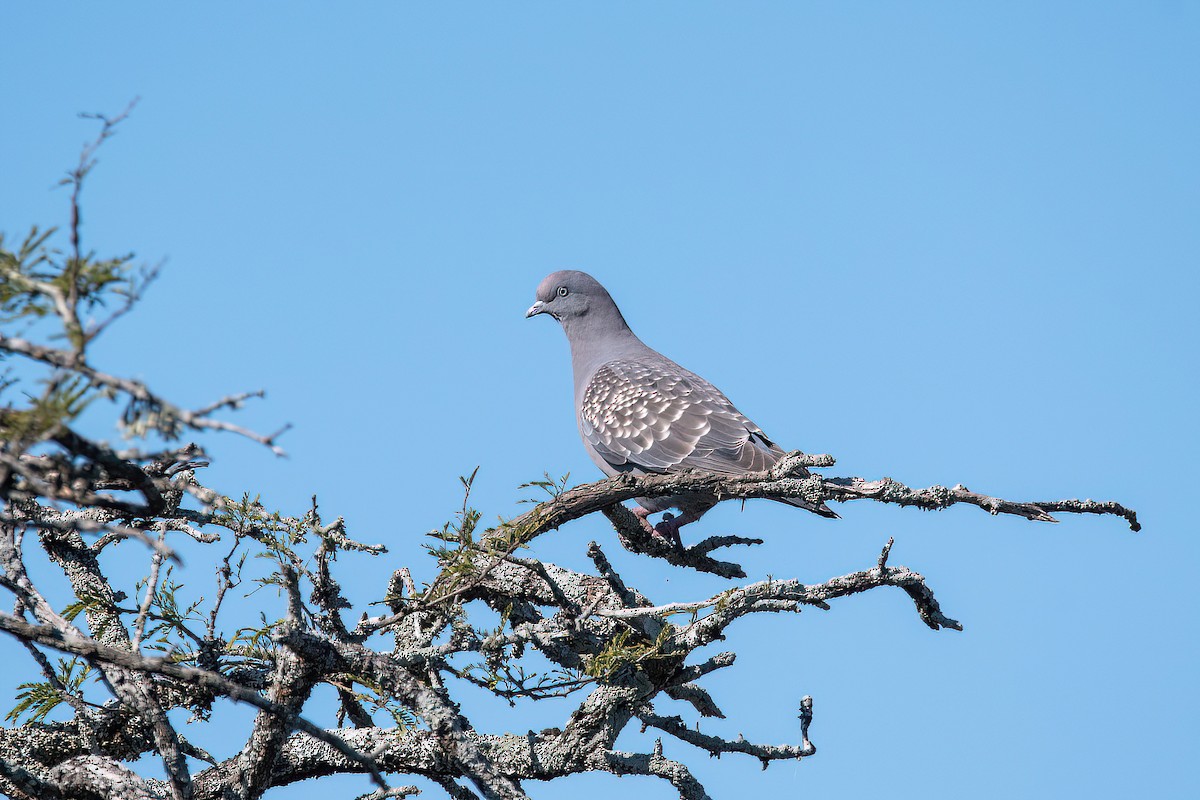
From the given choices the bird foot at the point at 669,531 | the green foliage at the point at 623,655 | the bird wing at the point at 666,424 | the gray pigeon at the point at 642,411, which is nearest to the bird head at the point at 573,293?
the gray pigeon at the point at 642,411

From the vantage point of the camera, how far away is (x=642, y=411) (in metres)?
7.10

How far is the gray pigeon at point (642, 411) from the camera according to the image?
6.39 meters

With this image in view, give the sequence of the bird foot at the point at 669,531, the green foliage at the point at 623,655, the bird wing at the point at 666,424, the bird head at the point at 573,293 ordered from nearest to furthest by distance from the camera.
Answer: the green foliage at the point at 623,655
the bird foot at the point at 669,531
the bird wing at the point at 666,424
the bird head at the point at 573,293

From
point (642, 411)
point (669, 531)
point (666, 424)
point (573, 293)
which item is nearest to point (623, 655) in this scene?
point (669, 531)

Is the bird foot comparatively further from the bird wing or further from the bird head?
the bird head

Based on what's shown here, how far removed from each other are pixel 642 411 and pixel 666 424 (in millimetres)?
224

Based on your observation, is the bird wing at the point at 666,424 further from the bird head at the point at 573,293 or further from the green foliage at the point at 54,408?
the green foliage at the point at 54,408

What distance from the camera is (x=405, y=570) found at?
4477 mm

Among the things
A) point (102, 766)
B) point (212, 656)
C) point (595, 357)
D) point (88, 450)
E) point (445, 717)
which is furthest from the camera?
point (595, 357)

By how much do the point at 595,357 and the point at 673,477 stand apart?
3.40 meters

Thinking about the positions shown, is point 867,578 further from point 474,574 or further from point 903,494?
point 474,574

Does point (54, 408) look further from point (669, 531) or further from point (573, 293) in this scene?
point (573, 293)

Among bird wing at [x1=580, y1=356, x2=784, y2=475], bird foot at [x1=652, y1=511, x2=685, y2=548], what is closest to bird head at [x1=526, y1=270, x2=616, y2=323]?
bird wing at [x1=580, y1=356, x2=784, y2=475]

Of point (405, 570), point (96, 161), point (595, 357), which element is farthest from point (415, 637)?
point (595, 357)
